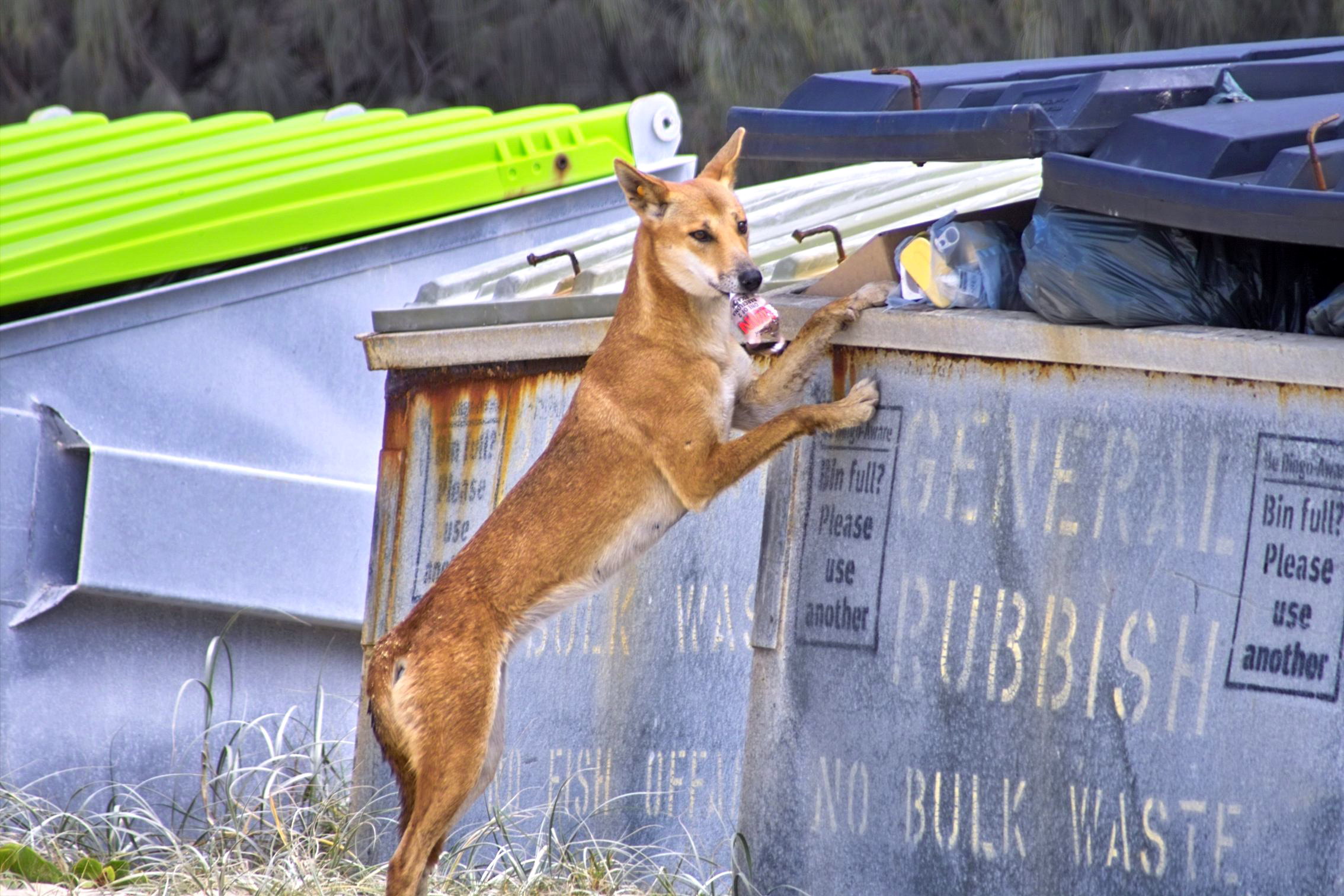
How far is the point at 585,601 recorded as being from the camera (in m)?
4.95

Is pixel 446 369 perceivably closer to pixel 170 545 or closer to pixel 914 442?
pixel 170 545

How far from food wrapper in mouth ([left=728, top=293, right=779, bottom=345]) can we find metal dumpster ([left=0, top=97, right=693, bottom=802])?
262 cm

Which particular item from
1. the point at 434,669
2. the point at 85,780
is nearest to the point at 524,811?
the point at 434,669

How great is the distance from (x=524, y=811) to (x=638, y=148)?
3.53 m

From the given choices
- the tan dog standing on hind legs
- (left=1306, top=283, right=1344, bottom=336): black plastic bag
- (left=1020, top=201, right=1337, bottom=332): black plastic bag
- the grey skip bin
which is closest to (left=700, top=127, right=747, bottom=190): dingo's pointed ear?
the tan dog standing on hind legs

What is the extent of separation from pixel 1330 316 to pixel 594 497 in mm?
1889

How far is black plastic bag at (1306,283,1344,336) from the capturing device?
3250 millimetres

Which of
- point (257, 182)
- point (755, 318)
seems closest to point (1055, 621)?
point (755, 318)

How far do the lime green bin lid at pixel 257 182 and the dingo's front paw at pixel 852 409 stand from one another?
3.39 meters

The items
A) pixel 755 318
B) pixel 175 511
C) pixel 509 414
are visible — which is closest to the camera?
pixel 755 318

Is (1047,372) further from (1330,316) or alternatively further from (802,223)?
(802,223)

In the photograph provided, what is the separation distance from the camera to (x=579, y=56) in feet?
42.3

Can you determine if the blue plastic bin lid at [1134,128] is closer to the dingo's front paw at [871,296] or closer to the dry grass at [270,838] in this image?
the dingo's front paw at [871,296]

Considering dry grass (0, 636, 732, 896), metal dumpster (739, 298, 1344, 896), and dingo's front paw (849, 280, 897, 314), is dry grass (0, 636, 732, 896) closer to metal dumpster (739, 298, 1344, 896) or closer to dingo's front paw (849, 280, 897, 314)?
metal dumpster (739, 298, 1344, 896)
